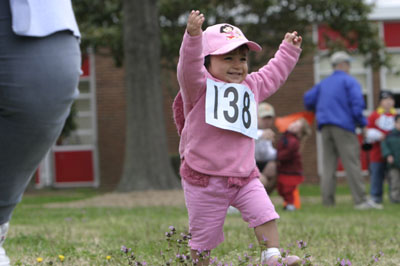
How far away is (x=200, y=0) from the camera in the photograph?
15.4 m

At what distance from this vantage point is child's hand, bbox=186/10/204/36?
10.5 ft

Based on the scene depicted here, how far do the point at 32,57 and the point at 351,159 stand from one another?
749cm

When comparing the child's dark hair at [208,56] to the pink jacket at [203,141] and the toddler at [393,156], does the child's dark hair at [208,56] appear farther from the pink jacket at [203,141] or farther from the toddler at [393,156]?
the toddler at [393,156]

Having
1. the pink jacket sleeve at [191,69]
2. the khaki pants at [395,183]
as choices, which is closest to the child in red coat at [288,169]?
the khaki pants at [395,183]

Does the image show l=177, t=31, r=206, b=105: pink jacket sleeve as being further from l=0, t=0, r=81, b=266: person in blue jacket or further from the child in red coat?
the child in red coat

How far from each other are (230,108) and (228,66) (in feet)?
0.75

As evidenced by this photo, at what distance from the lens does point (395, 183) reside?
1100 centimetres

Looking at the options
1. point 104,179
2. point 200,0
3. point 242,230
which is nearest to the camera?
point 242,230

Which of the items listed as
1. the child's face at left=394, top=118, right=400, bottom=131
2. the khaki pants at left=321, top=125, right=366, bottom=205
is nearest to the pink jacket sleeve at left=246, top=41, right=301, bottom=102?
the khaki pants at left=321, top=125, right=366, bottom=205

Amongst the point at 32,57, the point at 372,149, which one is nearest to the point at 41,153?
the point at 32,57

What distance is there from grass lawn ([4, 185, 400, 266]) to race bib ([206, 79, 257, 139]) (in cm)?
62

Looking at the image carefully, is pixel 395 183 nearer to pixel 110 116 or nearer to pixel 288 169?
pixel 288 169

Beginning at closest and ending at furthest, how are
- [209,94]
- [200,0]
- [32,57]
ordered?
1. [32,57]
2. [209,94]
3. [200,0]

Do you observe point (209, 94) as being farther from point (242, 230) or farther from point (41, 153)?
point (242, 230)
